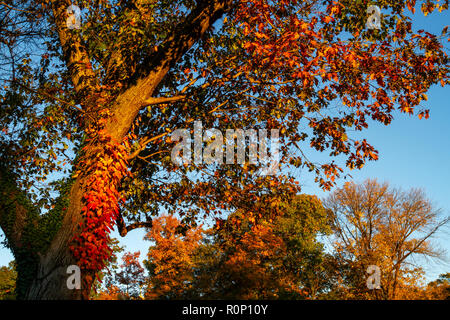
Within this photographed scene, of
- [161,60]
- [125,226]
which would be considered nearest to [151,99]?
[161,60]

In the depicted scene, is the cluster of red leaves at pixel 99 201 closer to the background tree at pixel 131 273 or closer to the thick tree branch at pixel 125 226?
the thick tree branch at pixel 125 226

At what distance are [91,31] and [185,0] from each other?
137 inches

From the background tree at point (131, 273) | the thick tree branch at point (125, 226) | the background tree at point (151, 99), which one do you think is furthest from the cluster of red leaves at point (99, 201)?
the background tree at point (131, 273)

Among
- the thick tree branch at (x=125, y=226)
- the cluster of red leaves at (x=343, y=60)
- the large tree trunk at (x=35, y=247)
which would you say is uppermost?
the cluster of red leaves at (x=343, y=60)

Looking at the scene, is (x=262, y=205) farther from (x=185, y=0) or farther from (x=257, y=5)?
(x=185, y=0)

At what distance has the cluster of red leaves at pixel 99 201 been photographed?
496cm

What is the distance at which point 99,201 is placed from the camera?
210 inches

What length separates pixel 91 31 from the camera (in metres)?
7.34

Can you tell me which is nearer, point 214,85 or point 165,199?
point 214,85

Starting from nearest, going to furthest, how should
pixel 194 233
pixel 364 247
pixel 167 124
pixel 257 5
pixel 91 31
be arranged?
1. pixel 257 5
2. pixel 91 31
3. pixel 167 124
4. pixel 364 247
5. pixel 194 233

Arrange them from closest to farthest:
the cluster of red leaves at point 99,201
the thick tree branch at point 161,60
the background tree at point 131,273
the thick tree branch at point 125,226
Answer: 1. the cluster of red leaves at point 99,201
2. the thick tree branch at point 161,60
3. the thick tree branch at point 125,226
4. the background tree at point 131,273

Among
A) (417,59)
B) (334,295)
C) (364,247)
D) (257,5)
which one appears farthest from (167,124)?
(334,295)

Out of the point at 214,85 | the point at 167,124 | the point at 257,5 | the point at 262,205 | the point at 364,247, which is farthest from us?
the point at 364,247

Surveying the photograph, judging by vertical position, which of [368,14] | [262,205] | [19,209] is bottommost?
[19,209]
